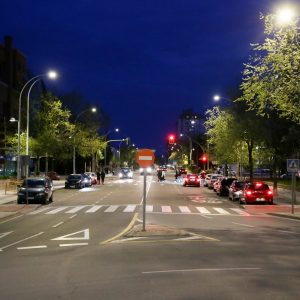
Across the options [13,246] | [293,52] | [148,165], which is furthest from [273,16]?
[13,246]

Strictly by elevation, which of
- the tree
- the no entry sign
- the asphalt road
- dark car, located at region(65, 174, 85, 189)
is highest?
the tree

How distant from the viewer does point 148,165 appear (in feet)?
65.9

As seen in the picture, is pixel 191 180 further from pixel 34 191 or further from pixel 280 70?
pixel 280 70

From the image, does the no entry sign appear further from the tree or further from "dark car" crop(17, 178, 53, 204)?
"dark car" crop(17, 178, 53, 204)

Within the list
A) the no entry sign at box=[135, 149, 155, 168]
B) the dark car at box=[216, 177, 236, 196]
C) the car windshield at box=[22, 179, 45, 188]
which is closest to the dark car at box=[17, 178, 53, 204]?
the car windshield at box=[22, 179, 45, 188]

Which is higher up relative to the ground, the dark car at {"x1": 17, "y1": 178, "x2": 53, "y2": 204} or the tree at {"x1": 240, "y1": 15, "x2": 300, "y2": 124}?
the tree at {"x1": 240, "y1": 15, "x2": 300, "y2": 124}

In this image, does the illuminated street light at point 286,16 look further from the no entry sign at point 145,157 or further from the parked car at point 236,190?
the parked car at point 236,190

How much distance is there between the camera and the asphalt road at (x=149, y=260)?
960 cm

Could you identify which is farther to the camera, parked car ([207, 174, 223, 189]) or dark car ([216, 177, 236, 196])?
parked car ([207, 174, 223, 189])

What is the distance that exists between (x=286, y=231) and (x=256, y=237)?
9.34ft

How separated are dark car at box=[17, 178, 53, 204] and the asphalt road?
13141 mm

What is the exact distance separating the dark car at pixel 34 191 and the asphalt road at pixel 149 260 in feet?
43.1

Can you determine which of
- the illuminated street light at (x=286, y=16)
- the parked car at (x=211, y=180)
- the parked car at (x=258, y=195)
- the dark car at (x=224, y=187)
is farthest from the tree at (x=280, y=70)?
the parked car at (x=211, y=180)

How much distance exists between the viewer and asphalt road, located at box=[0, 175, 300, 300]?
960 centimetres
